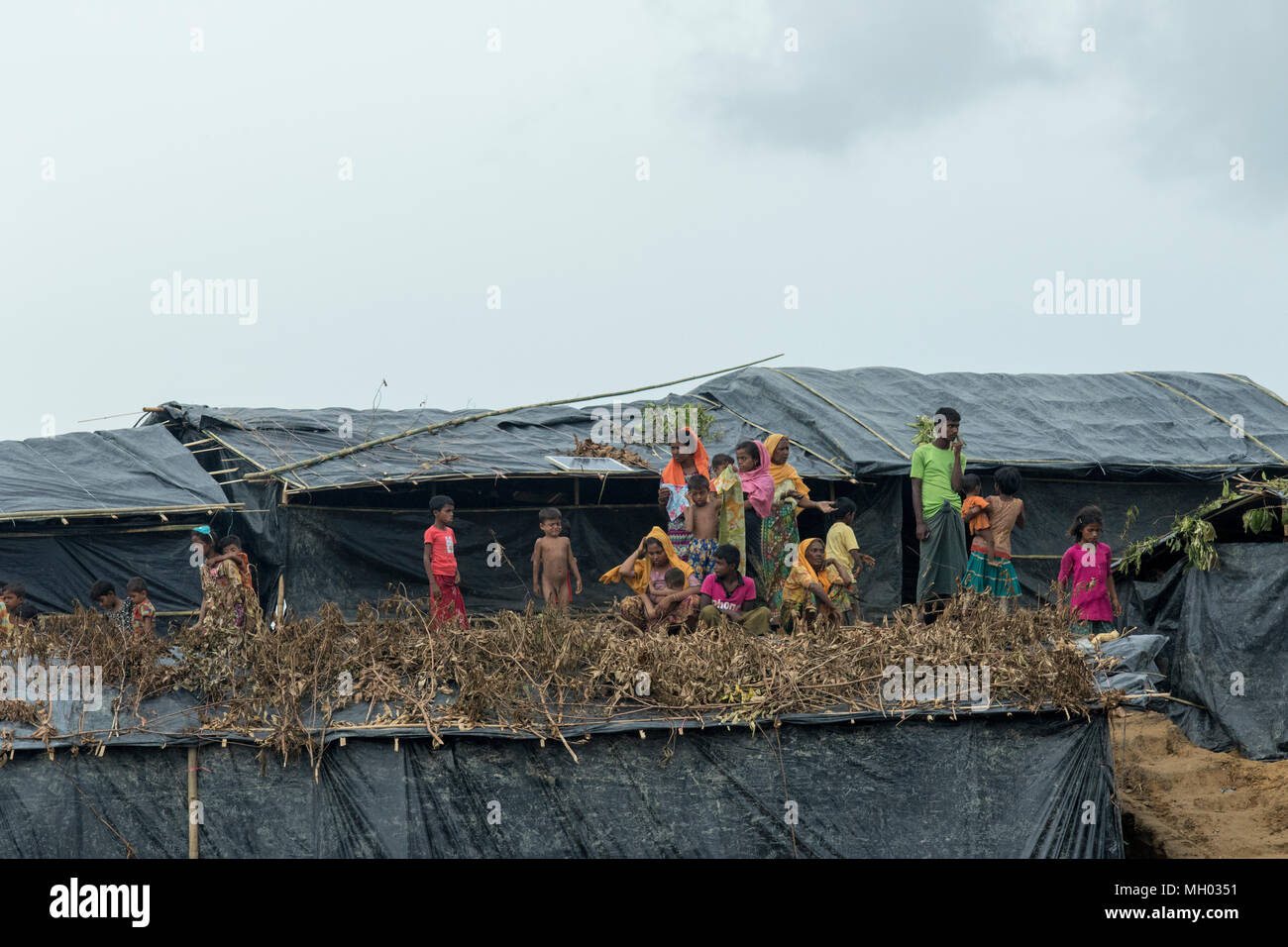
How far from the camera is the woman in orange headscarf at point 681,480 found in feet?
33.1

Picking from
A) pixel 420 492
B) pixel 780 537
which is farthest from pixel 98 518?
pixel 780 537

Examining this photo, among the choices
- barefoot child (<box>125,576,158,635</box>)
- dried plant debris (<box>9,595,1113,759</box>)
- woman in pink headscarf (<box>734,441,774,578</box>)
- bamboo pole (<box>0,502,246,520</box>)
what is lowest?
dried plant debris (<box>9,595,1113,759</box>)

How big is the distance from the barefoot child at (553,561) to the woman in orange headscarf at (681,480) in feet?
2.88

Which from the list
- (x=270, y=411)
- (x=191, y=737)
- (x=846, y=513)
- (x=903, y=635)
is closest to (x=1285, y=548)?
(x=846, y=513)

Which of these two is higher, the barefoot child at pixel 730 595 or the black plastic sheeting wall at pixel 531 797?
the barefoot child at pixel 730 595

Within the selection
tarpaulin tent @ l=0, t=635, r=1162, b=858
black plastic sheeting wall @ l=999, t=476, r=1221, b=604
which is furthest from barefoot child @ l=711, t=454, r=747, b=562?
black plastic sheeting wall @ l=999, t=476, r=1221, b=604

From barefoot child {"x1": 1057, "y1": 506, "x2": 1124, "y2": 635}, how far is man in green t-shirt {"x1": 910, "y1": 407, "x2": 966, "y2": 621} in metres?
0.84

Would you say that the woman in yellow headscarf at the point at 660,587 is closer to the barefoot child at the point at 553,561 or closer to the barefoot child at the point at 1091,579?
the barefoot child at the point at 553,561

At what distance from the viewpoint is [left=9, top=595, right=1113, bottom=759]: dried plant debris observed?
733 cm

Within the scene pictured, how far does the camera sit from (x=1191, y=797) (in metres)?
9.60

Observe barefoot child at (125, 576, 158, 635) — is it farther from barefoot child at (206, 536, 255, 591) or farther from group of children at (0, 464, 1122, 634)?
barefoot child at (206, 536, 255, 591)

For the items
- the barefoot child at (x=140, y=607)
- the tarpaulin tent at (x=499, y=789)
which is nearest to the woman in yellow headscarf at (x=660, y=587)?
the tarpaulin tent at (x=499, y=789)

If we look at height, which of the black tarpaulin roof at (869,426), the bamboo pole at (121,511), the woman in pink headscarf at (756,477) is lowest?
the bamboo pole at (121,511)

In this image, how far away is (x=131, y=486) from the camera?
12500 millimetres
